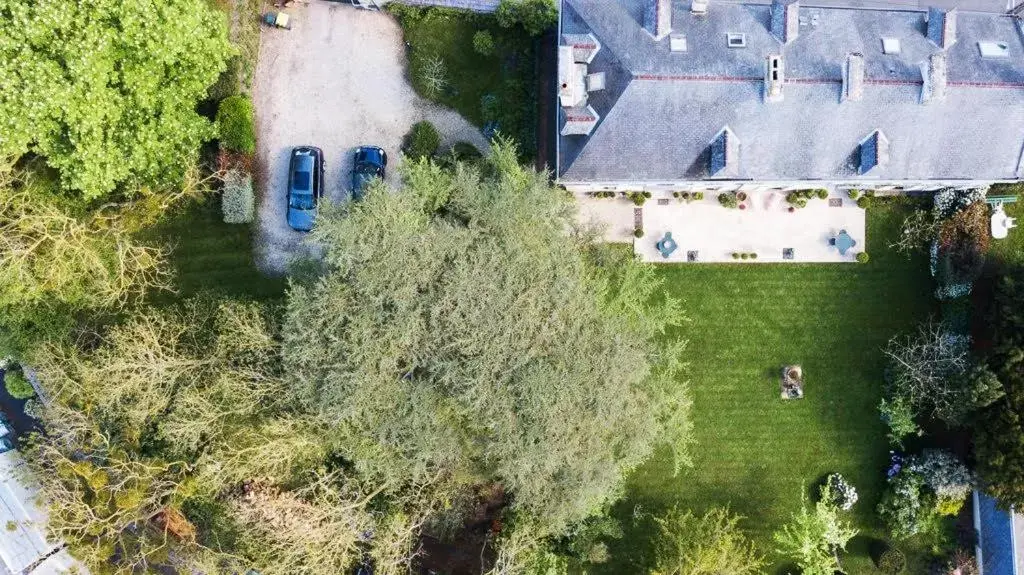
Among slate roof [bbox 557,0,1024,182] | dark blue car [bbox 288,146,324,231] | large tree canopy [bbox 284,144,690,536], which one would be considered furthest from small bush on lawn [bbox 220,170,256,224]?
slate roof [bbox 557,0,1024,182]

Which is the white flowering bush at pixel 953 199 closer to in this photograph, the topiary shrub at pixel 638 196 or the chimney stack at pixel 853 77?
the chimney stack at pixel 853 77

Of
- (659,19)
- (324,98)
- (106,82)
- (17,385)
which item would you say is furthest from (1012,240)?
(17,385)

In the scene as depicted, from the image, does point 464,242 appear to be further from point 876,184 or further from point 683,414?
point 876,184

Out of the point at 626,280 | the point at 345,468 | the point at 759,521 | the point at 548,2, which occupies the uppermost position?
the point at 548,2

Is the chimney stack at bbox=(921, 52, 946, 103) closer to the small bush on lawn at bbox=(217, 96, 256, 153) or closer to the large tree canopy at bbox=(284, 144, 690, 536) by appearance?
the large tree canopy at bbox=(284, 144, 690, 536)

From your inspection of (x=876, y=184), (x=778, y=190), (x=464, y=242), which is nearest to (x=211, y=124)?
(x=464, y=242)

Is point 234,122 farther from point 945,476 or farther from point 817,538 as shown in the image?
point 945,476
